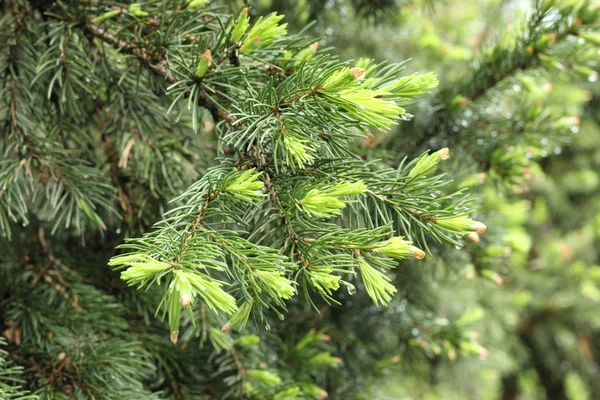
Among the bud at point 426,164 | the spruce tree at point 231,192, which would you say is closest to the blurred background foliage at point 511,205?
the spruce tree at point 231,192

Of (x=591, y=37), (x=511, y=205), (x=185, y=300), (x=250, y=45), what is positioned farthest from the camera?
(x=511, y=205)

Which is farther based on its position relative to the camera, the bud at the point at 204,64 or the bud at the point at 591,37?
the bud at the point at 591,37

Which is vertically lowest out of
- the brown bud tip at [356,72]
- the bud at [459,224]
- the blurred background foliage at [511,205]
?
the blurred background foliage at [511,205]

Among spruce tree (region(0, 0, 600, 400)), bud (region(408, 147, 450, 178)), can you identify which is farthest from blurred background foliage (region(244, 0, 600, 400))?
bud (region(408, 147, 450, 178))

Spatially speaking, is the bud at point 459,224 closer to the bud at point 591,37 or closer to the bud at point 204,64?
the bud at point 204,64

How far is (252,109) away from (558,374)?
122 inches

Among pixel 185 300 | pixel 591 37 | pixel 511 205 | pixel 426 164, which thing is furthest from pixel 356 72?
pixel 511 205

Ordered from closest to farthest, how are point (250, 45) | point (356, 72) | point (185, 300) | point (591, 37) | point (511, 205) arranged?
1. point (185, 300)
2. point (356, 72)
3. point (250, 45)
4. point (591, 37)
5. point (511, 205)

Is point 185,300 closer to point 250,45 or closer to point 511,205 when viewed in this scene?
point 250,45

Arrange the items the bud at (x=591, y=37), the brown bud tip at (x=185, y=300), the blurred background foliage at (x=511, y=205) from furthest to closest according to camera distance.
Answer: the blurred background foliage at (x=511, y=205)
the bud at (x=591, y=37)
the brown bud tip at (x=185, y=300)

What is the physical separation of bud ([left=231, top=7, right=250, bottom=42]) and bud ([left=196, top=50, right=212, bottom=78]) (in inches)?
1.9

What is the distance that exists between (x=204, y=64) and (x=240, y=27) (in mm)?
66

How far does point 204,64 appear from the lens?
0.68 meters

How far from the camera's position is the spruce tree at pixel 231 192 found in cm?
59
